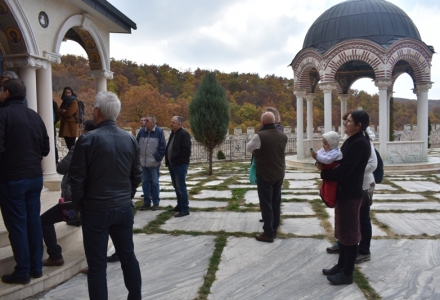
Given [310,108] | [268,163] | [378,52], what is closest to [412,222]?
[268,163]

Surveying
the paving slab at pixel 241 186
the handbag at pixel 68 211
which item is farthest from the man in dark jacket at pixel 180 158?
the paving slab at pixel 241 186

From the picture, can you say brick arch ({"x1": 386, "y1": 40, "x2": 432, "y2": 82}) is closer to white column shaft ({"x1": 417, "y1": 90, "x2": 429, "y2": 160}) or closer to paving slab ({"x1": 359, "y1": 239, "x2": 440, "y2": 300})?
white column shaft ({"x1": 417, "y1": 90, "x2": 429, "y2": 160})

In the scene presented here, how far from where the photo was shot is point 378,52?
42.9ft

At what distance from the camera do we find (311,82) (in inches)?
659

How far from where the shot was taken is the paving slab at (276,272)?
3.40 meters

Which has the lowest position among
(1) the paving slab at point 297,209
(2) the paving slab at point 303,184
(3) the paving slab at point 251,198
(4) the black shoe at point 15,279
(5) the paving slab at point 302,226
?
(5) the paving slab at point 302,226

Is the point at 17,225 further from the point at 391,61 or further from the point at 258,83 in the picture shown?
the point at 258,83

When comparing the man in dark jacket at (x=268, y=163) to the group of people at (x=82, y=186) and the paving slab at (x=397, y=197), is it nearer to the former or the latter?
the group of people at (x=82, y=186)

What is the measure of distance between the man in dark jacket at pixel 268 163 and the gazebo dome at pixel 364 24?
1013 centimetres

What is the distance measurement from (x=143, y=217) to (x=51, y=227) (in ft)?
9.19

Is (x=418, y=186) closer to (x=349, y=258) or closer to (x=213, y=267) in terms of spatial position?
(x=349, y=258)

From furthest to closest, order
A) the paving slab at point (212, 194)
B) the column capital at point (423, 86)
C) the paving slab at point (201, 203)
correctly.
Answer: the column capital at point (423, 86) < the paving slab at point (212, 194) < the paving slab at point (201, 203)

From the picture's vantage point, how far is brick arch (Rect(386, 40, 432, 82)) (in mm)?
13148

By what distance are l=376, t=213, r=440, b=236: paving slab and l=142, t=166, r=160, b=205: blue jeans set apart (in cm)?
394
